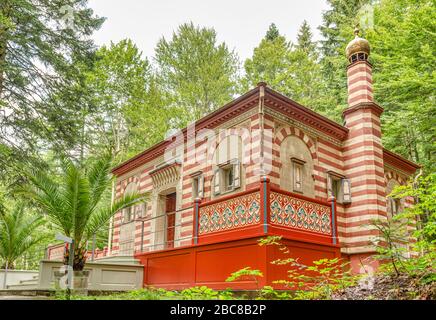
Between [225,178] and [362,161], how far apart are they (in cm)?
443

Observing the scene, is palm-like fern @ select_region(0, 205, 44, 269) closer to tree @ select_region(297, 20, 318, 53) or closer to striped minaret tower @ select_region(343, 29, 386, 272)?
striped minaret tower @ select_region(343, 29, 386, 272)

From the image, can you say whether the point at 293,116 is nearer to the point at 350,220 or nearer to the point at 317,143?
the point at 317,143

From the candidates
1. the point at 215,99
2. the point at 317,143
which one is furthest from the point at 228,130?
the point at 215,99

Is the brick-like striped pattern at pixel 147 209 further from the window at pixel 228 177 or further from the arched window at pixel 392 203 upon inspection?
the arched window at pixel 392 203

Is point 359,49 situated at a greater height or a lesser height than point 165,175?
greater

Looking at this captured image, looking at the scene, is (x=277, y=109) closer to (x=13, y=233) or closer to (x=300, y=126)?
(x=300, y=126)

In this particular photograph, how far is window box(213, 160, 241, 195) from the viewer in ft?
40.3

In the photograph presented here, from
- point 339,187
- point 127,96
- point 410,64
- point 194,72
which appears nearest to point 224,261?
point 339,187

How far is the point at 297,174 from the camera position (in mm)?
12086

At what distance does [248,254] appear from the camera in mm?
9070

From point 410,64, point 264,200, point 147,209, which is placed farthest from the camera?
point 410,64

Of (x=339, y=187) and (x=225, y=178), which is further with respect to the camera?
(x=339, y=187)

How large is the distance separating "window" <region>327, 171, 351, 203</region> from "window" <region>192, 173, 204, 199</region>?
4.08 m

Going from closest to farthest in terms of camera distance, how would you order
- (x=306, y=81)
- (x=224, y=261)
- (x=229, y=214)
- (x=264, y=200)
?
1. (x=264, y=200)
2. (x=224, y=261)
3. (x=229, y=214)
4. (x=306, y=81)
